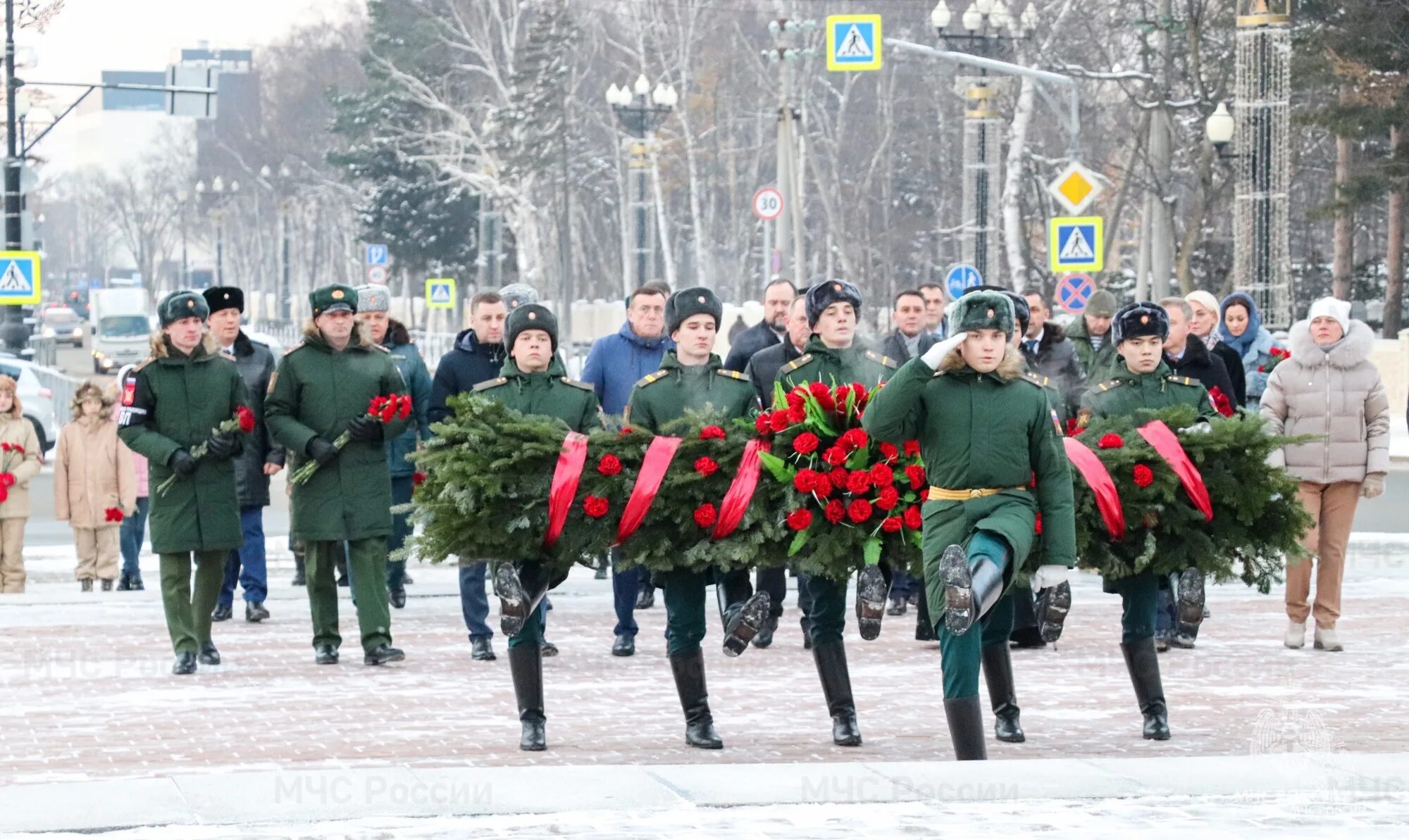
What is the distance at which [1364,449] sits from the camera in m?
13.2

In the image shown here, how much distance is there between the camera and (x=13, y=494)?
17.4m

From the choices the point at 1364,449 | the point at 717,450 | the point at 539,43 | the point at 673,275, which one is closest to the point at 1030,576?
the point at 717,450

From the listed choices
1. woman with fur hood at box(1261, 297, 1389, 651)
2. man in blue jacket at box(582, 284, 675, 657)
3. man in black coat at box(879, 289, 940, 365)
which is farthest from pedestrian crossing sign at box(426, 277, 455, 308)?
woman with fur hood at box(1261, 297, 1389, 651)

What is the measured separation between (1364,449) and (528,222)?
54.9 m

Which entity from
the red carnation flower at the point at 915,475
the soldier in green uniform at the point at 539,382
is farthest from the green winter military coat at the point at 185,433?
the red carnation flower at the point at 915,475

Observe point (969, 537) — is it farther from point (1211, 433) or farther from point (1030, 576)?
point (1211, 433)

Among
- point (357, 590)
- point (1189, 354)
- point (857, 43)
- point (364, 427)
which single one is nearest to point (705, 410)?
point (364, 427)

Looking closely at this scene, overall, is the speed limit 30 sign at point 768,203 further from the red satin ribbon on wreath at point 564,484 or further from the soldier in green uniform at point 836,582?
the red satin ribbon on wreath at point 564,484

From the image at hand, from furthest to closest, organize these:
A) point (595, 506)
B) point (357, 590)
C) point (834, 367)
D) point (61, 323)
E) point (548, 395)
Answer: point (61, 323)
point (357, 590)
point (834, 367)
point (548, 395)
point (595, 506)

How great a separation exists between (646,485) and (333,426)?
3486mm

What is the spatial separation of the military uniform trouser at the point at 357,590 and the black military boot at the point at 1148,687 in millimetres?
4240

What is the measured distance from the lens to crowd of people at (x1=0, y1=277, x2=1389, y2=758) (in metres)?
8.72

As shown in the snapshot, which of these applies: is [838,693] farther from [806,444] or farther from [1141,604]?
[1141,604]

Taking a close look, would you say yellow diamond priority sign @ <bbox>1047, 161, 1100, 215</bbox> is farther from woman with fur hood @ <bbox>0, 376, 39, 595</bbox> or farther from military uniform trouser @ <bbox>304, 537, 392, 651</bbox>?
military uniform trouser @ <bbox>304, 537, 392, 651</bbox>
